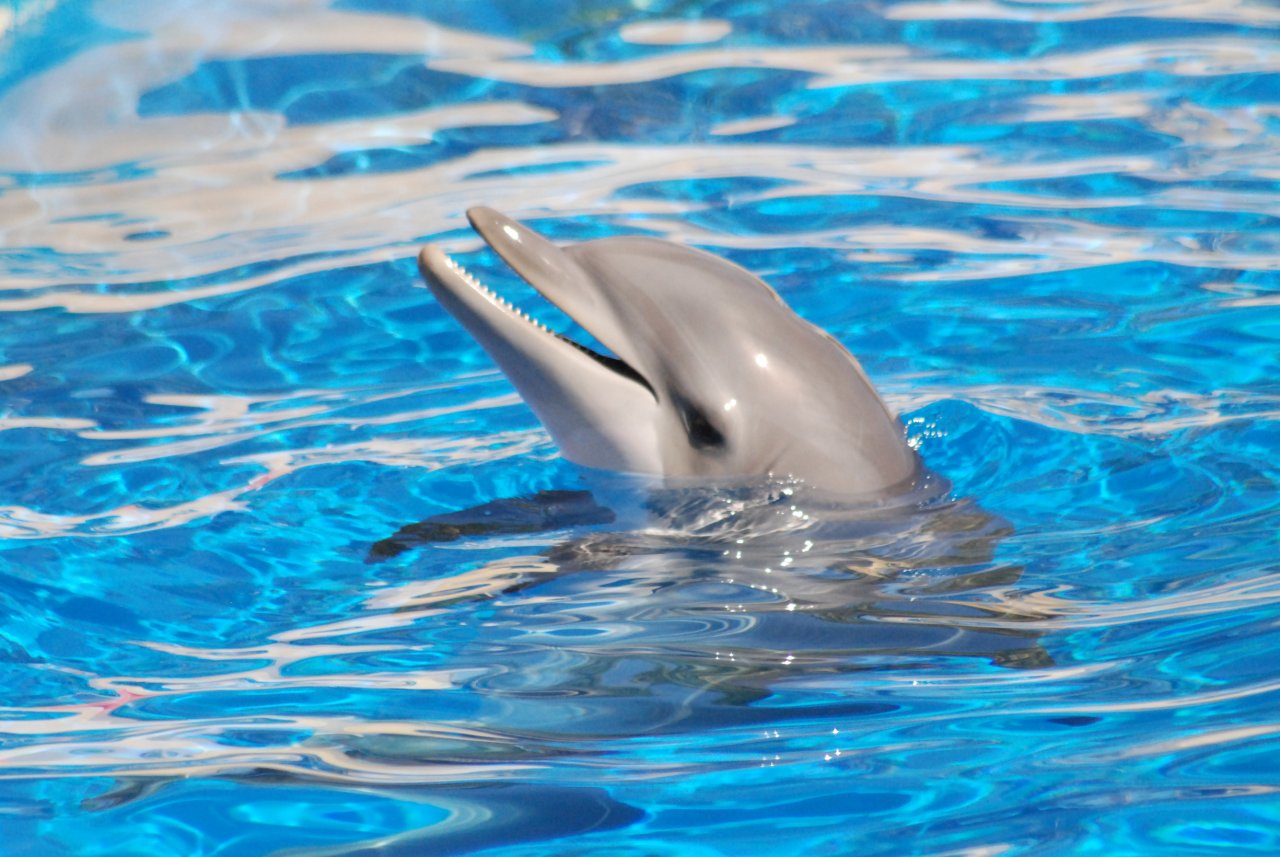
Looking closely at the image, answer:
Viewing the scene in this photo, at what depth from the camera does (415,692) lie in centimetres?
361

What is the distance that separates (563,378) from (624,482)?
0.40m

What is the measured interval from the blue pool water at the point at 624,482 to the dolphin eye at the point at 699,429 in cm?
16

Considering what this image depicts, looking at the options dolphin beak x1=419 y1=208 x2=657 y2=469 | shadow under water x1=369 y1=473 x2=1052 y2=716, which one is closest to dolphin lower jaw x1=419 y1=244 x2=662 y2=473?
dolphin beak x1=419 y1=208 x2=657 y2=469

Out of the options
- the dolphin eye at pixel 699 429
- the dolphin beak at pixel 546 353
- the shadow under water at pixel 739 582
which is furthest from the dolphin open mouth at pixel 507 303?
the shadow under water at pixel 739 582

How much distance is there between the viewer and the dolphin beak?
13.9 feet

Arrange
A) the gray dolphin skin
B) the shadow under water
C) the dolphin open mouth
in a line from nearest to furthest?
the shadow under water → the dolphin open mouth → the gray dolphin skin

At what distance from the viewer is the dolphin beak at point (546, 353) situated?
4.25m

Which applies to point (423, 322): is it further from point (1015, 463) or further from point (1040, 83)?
point (1040, 83)

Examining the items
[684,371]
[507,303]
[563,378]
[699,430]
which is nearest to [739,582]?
[699,430]

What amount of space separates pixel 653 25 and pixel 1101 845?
8420 millimetres

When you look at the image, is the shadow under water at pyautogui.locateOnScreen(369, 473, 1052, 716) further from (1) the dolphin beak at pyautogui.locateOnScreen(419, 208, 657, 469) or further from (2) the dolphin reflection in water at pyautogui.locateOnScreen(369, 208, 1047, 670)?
(1) the dolphin beak at pyautogui.locateOnScreen(419, 208, 657, 469)

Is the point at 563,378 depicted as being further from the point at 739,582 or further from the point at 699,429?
the point at 739,582

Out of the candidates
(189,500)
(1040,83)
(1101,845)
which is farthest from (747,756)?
(1040,83)

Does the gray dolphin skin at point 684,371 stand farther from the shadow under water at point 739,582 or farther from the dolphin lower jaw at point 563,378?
the shadow under water at point 739,582
